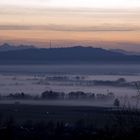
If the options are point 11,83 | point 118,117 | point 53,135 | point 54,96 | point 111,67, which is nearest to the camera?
point 118,117

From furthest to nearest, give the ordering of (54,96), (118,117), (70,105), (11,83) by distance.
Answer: (11,83)
(54,96)
(70,105)
(118,117)

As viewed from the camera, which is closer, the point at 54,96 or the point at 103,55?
the point at 54,96

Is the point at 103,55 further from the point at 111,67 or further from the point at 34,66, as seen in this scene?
the point at 34,66

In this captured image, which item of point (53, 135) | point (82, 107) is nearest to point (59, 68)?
point (82, 107)

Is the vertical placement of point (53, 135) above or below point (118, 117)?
below

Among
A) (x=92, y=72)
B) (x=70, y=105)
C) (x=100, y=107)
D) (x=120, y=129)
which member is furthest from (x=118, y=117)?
(x=92, y=72)

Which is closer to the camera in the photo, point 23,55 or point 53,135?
point 53,135

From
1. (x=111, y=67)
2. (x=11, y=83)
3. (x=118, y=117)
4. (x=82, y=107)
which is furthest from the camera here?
(x=111, y=67)

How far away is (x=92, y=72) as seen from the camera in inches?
2115

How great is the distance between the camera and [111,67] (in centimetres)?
5719

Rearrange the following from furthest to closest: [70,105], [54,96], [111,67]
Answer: [111,67] → [54,96] → [70,105]

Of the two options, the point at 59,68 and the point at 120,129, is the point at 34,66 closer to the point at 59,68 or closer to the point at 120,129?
the point at 59,68

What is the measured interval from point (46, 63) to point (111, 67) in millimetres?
6203

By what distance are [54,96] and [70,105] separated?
8.25ft
